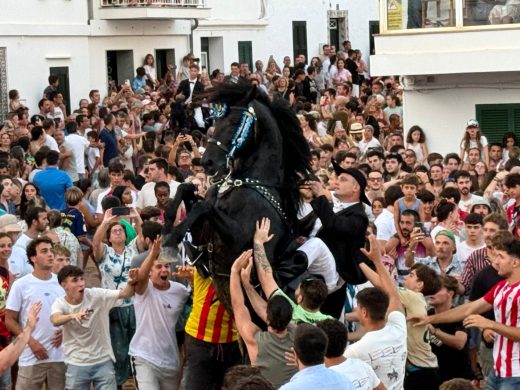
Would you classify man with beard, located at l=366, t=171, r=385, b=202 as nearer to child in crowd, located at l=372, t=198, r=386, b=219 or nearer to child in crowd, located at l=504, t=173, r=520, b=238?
child in crowd, located at l=372, t=198, r=386, b=219

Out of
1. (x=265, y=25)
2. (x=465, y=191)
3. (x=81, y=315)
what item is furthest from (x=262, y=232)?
(x=265, y=25)

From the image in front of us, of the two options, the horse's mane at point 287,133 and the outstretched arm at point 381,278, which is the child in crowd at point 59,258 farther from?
the outstretched arm at point 381,278

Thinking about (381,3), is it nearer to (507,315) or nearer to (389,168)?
(389,168)

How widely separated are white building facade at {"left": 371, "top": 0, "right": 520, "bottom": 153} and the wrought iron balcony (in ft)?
46.5

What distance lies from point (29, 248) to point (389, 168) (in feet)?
23.7

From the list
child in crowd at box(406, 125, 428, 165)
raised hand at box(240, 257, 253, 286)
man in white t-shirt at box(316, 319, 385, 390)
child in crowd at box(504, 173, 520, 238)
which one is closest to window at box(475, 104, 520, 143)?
child in crowd at box(406, 125, 428, 165)

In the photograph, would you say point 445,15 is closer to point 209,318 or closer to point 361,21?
point 209,318

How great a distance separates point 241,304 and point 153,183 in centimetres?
758

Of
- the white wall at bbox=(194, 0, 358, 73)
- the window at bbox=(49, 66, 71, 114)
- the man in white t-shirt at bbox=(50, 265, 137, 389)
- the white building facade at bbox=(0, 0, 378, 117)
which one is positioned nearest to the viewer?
the man in white t-shirt at bbox=(50, 265, 137, 389)

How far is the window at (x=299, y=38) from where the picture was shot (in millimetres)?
45094

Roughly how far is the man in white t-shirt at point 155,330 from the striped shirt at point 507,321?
9.69 feet

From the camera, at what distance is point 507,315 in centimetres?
1155

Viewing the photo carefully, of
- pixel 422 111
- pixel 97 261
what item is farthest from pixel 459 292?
pixel 422 111

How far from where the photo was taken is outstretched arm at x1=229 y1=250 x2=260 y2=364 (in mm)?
10617
